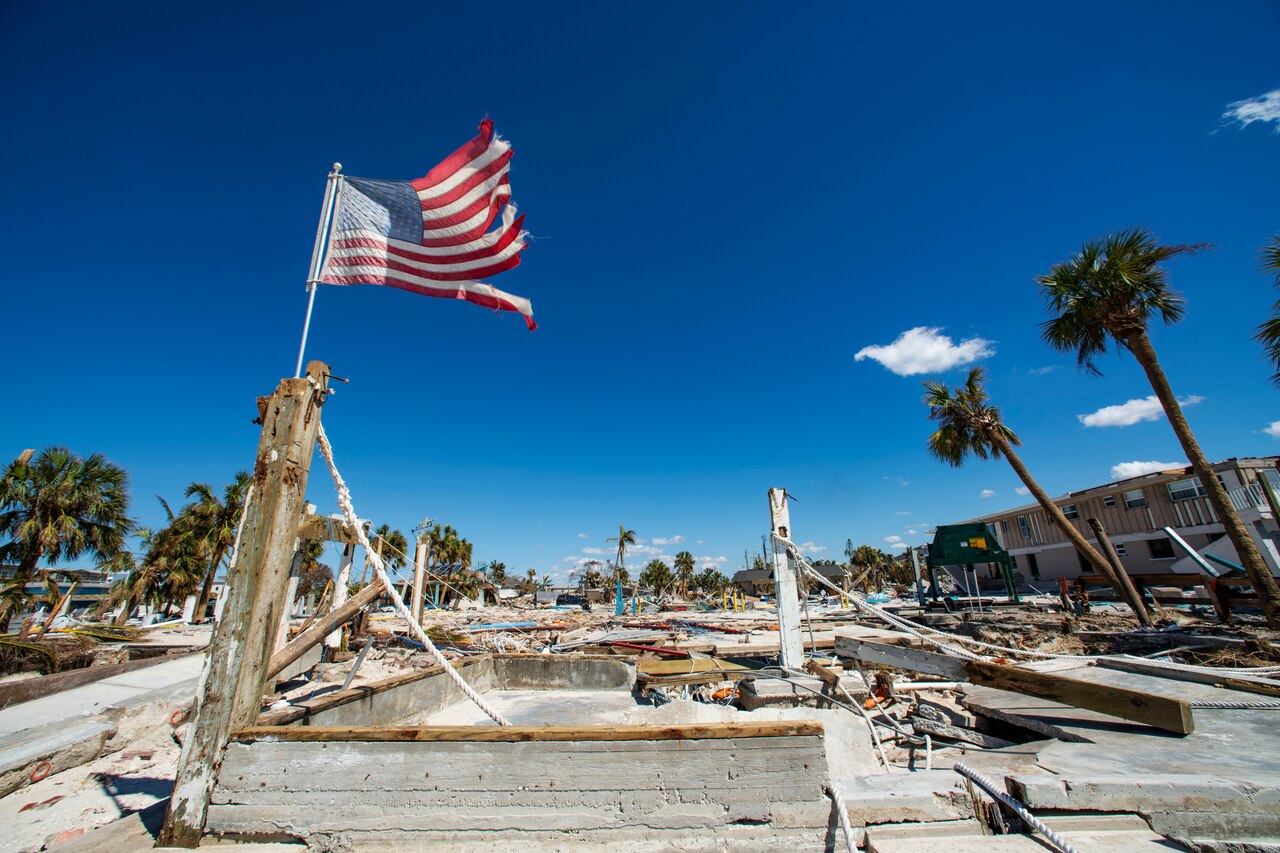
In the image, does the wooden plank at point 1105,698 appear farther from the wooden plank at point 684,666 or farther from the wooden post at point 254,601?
the wooden post at point 254,601

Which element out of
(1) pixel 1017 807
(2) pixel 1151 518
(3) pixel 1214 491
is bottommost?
(1) pixel 1017 807

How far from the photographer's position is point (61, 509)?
17.3 m

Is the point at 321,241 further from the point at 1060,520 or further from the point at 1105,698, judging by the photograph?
the point at 1060,520

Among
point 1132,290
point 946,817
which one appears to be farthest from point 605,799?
point 1132,290

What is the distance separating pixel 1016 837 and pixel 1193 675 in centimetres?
577

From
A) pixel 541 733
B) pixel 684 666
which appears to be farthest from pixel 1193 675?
pixel 541 733

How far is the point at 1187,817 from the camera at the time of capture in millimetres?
3018

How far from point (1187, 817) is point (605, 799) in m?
3.61

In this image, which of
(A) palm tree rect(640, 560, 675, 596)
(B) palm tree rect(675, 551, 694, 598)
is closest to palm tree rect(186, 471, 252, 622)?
(A) palm tree rect(640, 560, 675, 596)

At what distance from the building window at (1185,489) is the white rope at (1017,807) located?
3385 cm

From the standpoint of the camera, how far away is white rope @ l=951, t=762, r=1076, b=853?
264 centimetres

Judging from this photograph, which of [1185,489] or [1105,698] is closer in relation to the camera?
[1105,698]

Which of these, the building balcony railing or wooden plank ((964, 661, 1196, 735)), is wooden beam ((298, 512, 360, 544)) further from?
the building balcony railing

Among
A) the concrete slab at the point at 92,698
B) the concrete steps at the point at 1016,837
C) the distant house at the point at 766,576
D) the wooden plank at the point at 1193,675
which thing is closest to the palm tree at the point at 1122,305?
the wooden plank at the point at 1193,675
